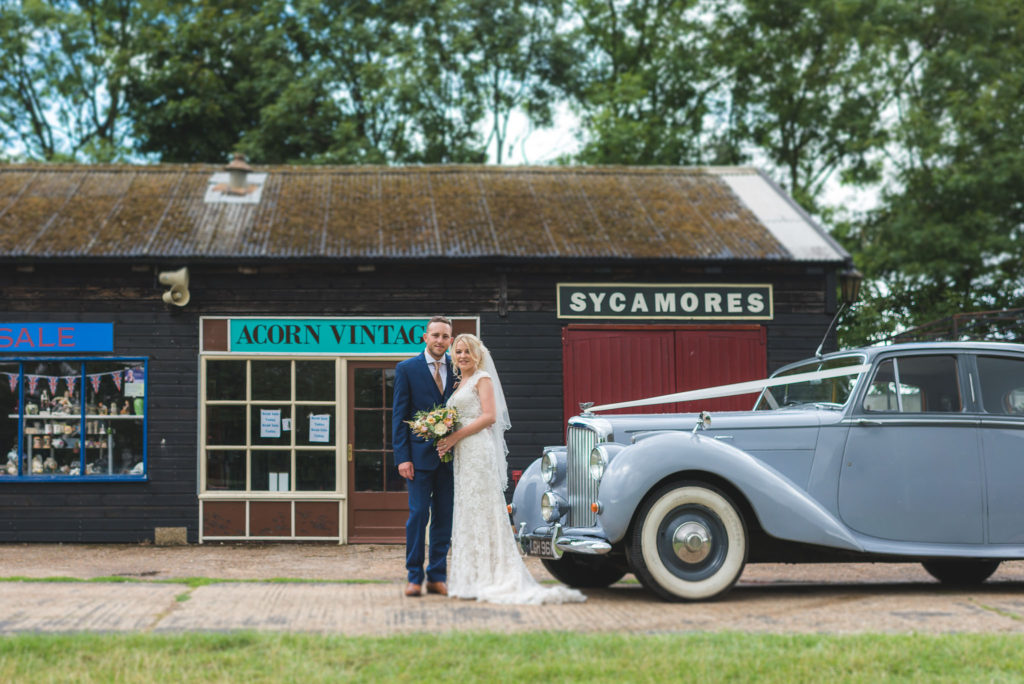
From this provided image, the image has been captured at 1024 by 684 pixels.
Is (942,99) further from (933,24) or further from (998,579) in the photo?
(998,579)

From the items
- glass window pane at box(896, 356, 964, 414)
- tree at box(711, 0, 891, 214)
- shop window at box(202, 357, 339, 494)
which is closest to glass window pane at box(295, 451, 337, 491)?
shop window at box(202, 357, 339, 494)

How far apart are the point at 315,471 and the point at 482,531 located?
5.47 m

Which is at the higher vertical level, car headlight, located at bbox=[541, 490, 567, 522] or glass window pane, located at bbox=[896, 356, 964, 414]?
glass window pane, located at bbox=[896, 356, 964, 414]

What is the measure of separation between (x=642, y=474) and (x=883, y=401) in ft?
6.03

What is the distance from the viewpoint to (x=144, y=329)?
12016 millimetres

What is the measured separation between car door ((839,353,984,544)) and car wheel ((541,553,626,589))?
168 centimetres

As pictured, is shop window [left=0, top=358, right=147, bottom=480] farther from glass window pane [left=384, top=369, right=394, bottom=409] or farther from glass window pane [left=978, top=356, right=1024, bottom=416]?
glass window pane [left=978, top=356, right=1024, bottom=416]

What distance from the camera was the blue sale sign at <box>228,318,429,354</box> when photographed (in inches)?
475

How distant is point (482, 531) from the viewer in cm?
694

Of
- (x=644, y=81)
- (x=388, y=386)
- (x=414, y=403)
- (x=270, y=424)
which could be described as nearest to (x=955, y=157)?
(x=644, y=81)

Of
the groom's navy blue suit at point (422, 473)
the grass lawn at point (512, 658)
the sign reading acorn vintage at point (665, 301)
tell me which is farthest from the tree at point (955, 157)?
the grass lawn at point (512, 658)

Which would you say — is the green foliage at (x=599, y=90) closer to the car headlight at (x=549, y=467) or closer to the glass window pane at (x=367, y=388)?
the glass window pane at (x=367, y=388)

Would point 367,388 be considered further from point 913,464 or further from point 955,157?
point 955,157

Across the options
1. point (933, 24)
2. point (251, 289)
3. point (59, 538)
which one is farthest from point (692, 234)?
point (933, 24)
